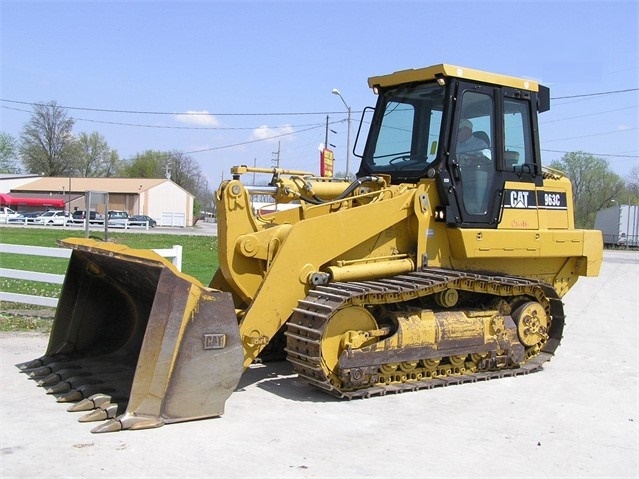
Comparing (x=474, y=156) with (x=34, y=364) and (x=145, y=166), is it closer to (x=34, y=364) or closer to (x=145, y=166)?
(x=34, y=364)

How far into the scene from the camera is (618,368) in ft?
27.5

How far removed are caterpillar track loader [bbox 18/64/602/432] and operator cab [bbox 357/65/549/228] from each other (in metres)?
0.02

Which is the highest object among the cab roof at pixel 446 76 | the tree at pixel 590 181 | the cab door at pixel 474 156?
the tree at pixel 590 181

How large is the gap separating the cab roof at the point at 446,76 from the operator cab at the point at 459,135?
0.01 metres

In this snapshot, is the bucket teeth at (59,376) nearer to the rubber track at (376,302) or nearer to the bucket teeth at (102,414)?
the bucket teeth at (102,414)

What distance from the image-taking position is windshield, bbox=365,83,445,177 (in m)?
7.84

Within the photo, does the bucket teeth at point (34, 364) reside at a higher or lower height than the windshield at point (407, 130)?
lower

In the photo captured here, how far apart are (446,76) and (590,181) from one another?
7274 centimetres

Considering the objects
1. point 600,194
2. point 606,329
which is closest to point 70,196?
point 600,194

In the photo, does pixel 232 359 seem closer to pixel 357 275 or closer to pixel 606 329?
pixel 357 275

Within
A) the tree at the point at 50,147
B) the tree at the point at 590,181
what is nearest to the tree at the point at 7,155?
the tree at the point at 50,147

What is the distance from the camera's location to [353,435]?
17.9ft

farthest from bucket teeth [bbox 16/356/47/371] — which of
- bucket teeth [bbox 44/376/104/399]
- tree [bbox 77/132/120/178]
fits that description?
tree [bbox 77/132/120/178]

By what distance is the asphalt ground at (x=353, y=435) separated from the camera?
4.67 meters
